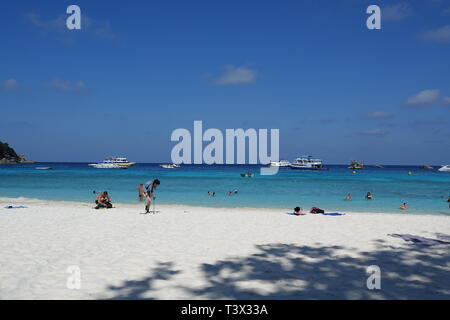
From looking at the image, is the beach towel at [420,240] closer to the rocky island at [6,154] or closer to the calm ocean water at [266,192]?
the calm ocean water at [266,192]

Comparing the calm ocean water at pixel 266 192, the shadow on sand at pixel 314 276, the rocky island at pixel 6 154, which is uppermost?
the rocky island at pixel 6 154

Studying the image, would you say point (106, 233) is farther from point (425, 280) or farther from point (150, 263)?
point (425, 280)

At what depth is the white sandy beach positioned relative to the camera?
20.2 feet

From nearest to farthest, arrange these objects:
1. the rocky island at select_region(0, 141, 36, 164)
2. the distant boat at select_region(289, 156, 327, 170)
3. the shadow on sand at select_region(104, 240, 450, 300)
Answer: the shadow on sand at select_region(104, 240, 450, 300)
the distant boat at select_region(289, 156, 327, 170)
the rocky island at select_region(0, 141, 36, 164)

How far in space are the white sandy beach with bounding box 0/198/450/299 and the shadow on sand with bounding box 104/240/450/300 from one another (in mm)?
19

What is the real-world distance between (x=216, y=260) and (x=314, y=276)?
2.35 meters

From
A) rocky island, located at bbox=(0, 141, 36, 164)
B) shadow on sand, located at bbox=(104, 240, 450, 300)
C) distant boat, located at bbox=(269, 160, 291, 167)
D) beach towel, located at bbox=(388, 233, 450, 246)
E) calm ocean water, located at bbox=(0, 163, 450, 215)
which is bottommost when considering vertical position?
calm ocean water, located at bbox=(0, 163, 450, 215)

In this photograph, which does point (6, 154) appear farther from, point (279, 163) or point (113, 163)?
point (279, 163)

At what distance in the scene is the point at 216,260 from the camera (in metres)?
8.16

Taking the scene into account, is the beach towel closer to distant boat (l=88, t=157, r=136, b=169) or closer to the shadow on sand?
the shadow on sand

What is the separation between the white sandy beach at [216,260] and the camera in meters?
6.16

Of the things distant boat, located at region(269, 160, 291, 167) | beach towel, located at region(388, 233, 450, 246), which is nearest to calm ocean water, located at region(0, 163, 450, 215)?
beach towel, located at region(388, 233, 450, 246)

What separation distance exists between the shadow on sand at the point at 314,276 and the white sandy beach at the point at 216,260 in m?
0.02

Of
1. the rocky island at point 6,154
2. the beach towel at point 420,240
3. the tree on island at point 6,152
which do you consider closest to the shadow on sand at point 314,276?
the beach towel at point 420,240
